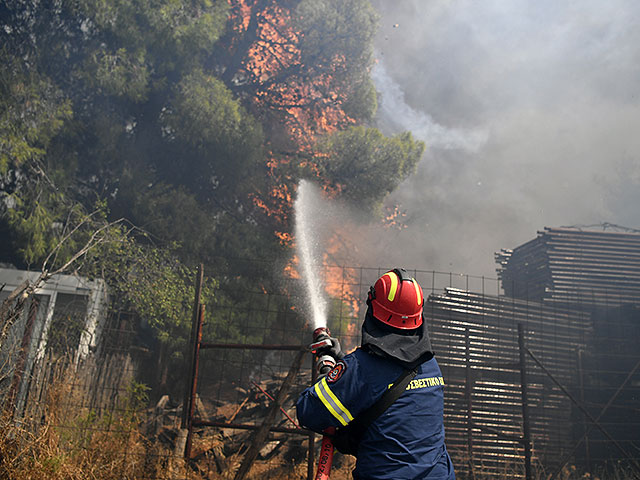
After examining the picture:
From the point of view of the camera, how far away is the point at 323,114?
20.5 m

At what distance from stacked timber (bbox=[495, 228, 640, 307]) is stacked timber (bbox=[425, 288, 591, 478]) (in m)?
2.09

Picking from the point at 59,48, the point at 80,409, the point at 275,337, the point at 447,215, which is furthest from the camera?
the point at 447,215

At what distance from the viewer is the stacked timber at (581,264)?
13734 mm

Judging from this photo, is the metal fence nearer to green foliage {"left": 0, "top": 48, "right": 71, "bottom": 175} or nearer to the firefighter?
the firefighter

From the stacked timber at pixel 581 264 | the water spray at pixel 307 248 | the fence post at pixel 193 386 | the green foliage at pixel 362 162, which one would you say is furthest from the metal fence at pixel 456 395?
the green foliage at pixel 362 162

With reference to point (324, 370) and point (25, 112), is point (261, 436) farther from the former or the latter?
point (25, 112)

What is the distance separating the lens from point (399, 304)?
2.77m

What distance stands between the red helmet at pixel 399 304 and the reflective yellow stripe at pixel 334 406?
51cm

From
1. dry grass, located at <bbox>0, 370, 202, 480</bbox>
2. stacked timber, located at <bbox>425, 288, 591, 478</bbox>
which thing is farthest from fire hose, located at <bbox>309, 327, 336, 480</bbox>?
stacked timber, located at <bbox>425, 288, 591, 478</bbox>

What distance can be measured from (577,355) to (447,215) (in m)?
17.7

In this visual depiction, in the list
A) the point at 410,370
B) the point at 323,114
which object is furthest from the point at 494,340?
the point at 323,114

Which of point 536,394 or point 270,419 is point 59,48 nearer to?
point 270,419

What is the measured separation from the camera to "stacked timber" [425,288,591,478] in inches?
343

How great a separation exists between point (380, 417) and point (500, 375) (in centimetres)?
845
